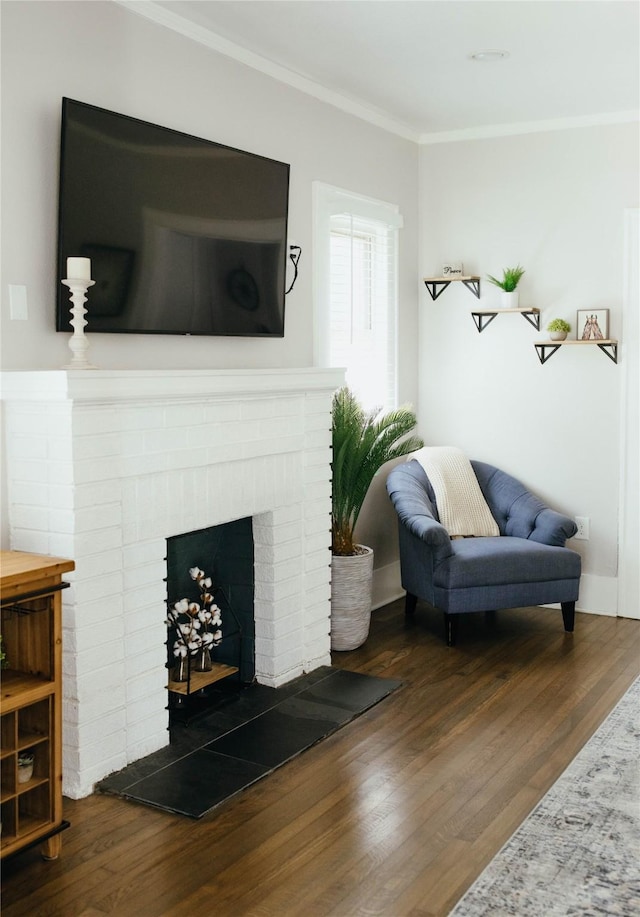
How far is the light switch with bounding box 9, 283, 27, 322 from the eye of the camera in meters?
2.82

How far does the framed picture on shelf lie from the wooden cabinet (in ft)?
10.6

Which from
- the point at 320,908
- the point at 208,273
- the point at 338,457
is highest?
the point at 208,273

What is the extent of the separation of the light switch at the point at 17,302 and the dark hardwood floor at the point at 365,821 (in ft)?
4.93

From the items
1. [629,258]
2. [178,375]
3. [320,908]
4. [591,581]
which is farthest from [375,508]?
[320,908]

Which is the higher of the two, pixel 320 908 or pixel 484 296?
pixel 484 296

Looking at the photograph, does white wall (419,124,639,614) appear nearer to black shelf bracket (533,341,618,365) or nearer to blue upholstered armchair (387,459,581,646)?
black shelf bracket (533,341,618,365)

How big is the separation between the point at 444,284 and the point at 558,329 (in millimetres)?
766

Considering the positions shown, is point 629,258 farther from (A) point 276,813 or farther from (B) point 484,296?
(A) point 276,813

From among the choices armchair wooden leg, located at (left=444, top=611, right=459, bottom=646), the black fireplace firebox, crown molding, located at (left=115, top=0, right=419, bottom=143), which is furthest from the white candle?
armchair wooden leg, located at (left=444, top=611, right=459, bottom=646)

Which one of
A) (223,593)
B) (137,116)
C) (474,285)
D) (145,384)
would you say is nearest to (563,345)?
(474,285)

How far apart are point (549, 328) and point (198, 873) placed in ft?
11.2

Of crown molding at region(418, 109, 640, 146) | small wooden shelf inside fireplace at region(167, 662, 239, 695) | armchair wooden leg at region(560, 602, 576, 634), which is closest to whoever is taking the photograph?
small wooden shelf inside fireplace at region(167, 662, 239, 695)

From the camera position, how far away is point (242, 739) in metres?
3.24

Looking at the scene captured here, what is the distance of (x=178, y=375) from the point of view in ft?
10.1
